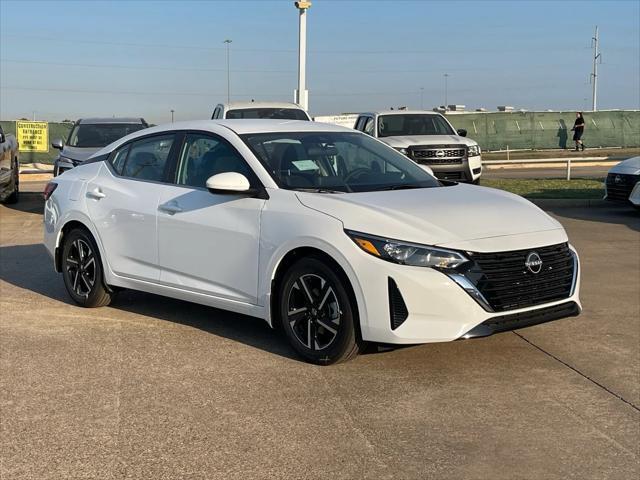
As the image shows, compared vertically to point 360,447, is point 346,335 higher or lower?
higher

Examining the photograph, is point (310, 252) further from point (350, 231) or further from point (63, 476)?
point (63, 476)

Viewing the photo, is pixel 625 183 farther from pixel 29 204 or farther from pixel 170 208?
pixel 29 204

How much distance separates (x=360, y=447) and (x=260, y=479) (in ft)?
1.97

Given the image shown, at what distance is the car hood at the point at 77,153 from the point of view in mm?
12859

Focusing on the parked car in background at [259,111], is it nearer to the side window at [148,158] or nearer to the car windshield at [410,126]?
the car windshield at [410,126]

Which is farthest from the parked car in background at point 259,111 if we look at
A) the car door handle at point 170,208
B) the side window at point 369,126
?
the car door handle at point 170,208

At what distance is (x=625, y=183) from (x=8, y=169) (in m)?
11.3

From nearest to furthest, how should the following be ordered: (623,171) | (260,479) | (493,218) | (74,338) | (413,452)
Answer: (260,479) → (413,452) → (493,218) → (74,338) → (623,171)

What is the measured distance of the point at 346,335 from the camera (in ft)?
16.0

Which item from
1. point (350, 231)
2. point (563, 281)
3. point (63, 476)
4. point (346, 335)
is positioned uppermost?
point (350, 231)

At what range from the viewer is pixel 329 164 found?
5.75 meters

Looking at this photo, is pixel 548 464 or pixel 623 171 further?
pixel 623 171

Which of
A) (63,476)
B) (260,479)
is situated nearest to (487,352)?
(260,479)

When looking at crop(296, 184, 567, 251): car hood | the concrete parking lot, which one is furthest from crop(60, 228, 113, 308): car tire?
crop(296, 184, 567, 251): car hood
